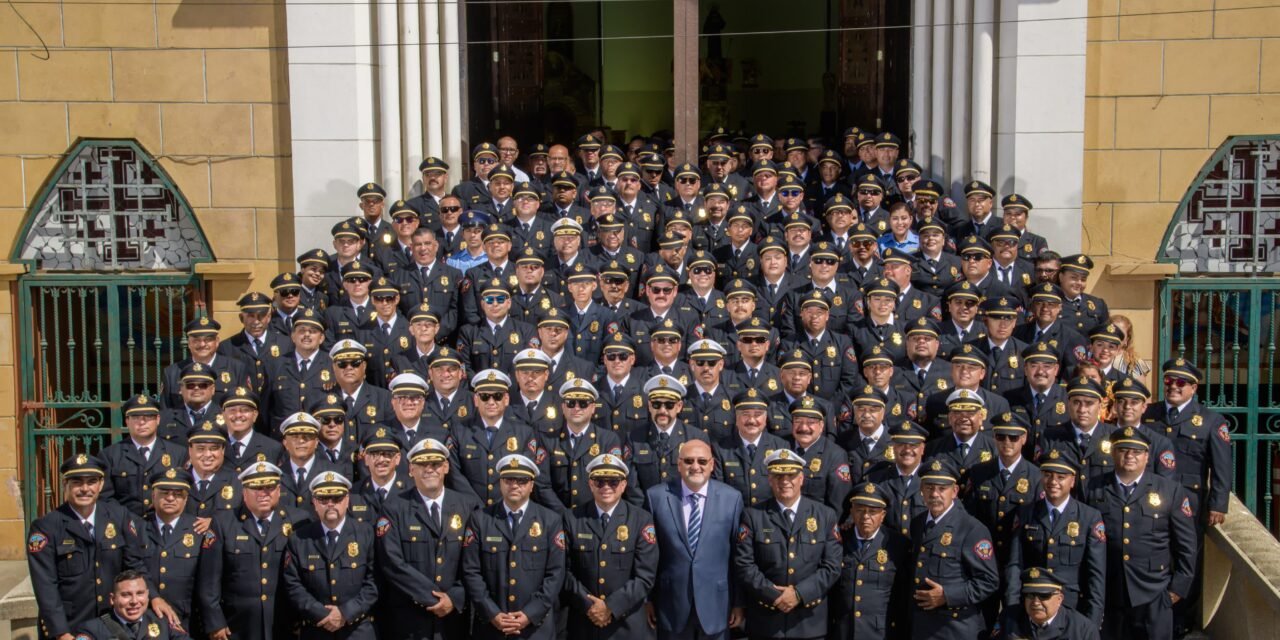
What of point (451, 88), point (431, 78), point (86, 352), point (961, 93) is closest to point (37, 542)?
point (86, 352)

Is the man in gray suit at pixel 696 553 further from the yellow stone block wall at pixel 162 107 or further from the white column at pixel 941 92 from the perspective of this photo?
the yellow stone block wall at pixel 162 107

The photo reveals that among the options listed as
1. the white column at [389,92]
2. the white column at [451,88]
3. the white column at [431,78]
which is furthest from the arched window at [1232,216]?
the white column at [389,92]

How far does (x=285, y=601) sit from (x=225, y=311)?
4.91 metres

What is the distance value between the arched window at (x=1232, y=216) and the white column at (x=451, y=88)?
611 cm

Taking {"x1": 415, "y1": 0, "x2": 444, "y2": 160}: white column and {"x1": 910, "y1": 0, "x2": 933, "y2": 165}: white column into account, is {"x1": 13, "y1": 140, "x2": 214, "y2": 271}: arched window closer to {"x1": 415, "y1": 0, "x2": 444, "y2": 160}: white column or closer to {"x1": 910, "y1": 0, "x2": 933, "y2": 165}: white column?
{"x1": 415, "y1": 0, "x2": 444, "y2": 160}: white column

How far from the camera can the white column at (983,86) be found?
12.4 metres

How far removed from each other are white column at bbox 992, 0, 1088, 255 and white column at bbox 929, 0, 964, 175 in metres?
0.67

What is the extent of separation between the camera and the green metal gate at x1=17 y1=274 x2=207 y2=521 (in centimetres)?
1271

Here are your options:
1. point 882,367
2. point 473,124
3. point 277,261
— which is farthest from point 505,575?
point 473,124

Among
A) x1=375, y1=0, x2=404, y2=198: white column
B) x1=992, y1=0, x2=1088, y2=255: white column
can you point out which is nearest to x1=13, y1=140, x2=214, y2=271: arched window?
x1=375, y1=0, x2=404, y2=198: white column

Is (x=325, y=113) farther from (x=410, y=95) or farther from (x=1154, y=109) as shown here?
(x=1154, y=109)

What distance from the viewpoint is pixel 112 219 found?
1291 cm

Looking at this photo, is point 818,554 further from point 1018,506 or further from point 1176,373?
point 1176,373

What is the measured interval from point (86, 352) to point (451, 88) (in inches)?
152
